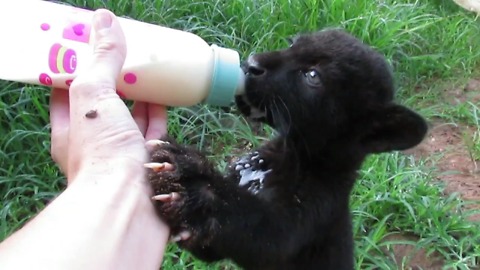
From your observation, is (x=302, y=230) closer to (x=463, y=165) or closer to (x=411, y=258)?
(x=411, y=258)

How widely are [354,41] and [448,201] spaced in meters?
1.51

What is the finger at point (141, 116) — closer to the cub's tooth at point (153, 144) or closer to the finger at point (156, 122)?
the finger at point (156, 122)

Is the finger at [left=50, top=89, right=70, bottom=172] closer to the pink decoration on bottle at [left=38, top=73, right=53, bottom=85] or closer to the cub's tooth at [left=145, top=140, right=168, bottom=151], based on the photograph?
the pink decoration on bottle at [left=38, top=73, right=53, bottom=85]

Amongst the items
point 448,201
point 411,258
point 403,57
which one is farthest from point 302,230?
point 403,57

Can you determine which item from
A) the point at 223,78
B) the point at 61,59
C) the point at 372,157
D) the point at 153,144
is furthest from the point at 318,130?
the point at 372,157

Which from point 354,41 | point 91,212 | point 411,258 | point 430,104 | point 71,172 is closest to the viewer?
point 91,212

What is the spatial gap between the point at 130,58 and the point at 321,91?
25.9 inches

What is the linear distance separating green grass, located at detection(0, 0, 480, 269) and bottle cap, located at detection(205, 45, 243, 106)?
1.28m

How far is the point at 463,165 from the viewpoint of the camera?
445 cm

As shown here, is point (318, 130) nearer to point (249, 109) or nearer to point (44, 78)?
point (249, 109)

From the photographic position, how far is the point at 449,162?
446 cm

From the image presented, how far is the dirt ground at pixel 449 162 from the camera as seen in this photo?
3.78 meters

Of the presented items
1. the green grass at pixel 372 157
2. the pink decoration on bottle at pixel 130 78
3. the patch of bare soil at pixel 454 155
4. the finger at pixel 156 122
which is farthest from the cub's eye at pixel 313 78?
the patch of bare soil at pixel 454 155

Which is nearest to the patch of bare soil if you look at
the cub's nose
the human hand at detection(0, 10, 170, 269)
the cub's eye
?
the cub's eye
